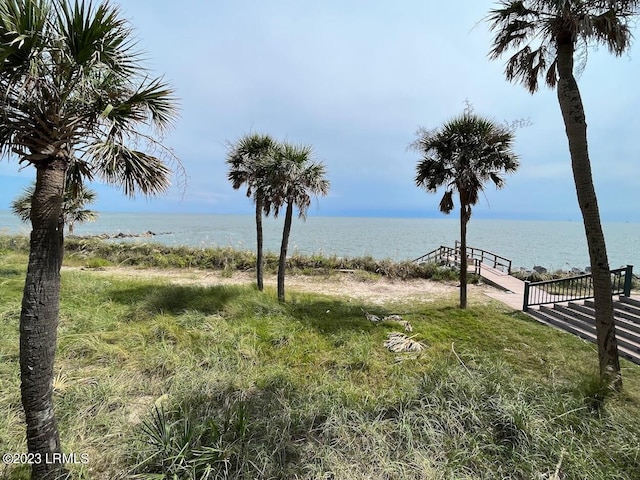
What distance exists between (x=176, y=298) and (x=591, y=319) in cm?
1190

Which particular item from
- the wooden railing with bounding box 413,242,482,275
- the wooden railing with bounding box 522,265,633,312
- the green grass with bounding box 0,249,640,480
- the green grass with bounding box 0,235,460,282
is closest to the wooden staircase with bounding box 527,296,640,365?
the wooden railing with bounding box 522,265,633,312

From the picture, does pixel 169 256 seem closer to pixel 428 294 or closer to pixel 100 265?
pixel 100 265

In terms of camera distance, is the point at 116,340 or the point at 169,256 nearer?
the point at 116,340

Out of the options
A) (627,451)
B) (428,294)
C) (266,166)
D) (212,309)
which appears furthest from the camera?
(428,294)

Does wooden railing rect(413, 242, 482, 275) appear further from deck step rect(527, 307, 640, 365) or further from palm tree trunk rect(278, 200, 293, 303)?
palm tree trunk rect(278, 200, 293, 303)

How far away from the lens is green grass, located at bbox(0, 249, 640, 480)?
9.25 feet

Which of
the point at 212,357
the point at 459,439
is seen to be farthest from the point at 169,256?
the point at 459,439

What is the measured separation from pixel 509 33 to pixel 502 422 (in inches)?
305

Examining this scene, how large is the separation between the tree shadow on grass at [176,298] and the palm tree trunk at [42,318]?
16.8ft

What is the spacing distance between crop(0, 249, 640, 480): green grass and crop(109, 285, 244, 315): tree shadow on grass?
0.75 metres

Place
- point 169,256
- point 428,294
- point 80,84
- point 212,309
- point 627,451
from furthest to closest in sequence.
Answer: point 169,256 → point 428,294 → point 212,309 → point 627,451 → point 80,84

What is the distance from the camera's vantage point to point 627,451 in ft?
Answer: 9.63

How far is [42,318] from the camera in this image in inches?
96.0

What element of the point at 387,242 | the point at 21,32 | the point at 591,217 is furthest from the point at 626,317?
the point at 387,242
